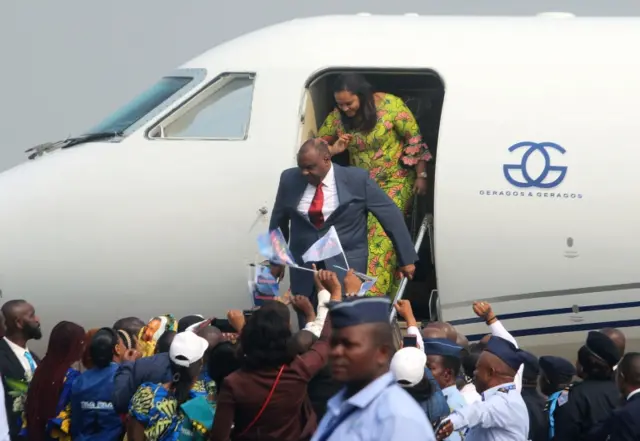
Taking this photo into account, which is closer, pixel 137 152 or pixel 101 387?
pixel 101 387

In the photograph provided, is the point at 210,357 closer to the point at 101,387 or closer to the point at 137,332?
the point at 101,387

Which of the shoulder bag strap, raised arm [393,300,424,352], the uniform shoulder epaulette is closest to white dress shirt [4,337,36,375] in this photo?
raised arm [393,300,424,352]

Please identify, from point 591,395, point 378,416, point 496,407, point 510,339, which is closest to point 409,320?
point 510,339

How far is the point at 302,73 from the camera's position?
40.8 ft

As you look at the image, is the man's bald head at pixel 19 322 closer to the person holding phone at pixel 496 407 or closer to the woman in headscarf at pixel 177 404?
the woman in headscarf at pixel 177 404

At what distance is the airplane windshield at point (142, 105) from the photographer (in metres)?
12.9

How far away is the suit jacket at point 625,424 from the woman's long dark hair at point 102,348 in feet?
11.2

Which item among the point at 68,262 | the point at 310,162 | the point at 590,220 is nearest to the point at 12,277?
the point at 68,262

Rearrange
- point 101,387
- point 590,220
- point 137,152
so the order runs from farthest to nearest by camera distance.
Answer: point 137,152 < point 590,220 < point 101,387

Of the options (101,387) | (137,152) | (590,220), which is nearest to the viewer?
(101,387)

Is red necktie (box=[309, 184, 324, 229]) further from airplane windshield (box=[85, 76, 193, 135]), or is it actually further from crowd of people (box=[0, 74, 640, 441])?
airplane windshield (box=[85, 76, 193, 135])

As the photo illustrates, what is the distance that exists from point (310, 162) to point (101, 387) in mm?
2778

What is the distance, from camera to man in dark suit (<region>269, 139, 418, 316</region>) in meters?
11.3

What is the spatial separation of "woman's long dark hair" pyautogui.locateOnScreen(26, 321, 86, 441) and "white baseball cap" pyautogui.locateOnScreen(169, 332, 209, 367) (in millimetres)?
1359
